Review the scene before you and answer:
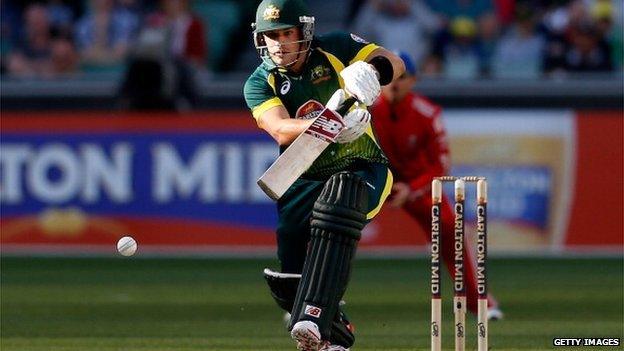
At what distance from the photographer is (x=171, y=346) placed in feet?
25.5

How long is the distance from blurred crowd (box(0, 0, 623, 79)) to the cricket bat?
813cm

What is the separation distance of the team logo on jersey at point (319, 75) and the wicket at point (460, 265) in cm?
79

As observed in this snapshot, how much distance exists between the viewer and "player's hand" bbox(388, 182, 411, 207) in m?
9.05

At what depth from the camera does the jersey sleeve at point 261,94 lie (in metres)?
6.62

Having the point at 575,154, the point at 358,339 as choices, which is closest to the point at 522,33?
the point at 575,154

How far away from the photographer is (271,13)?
655 centimetres

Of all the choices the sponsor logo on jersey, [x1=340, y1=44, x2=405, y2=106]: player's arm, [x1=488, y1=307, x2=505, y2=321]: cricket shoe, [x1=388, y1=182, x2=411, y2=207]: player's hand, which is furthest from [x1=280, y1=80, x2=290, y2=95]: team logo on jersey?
[x1=488, y1=307, x2=505, y2=321]: cricket shoe

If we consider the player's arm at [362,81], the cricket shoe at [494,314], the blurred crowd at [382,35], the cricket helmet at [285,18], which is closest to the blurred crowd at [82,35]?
the blurred crowd at [382,35]

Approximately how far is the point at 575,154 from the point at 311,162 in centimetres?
743

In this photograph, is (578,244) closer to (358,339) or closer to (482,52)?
(482,52)

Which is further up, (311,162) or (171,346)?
(311,162)

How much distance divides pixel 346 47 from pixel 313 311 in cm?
126

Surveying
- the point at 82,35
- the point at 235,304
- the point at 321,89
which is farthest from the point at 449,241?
the point at 82,35

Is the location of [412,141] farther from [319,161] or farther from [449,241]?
[319,161]
